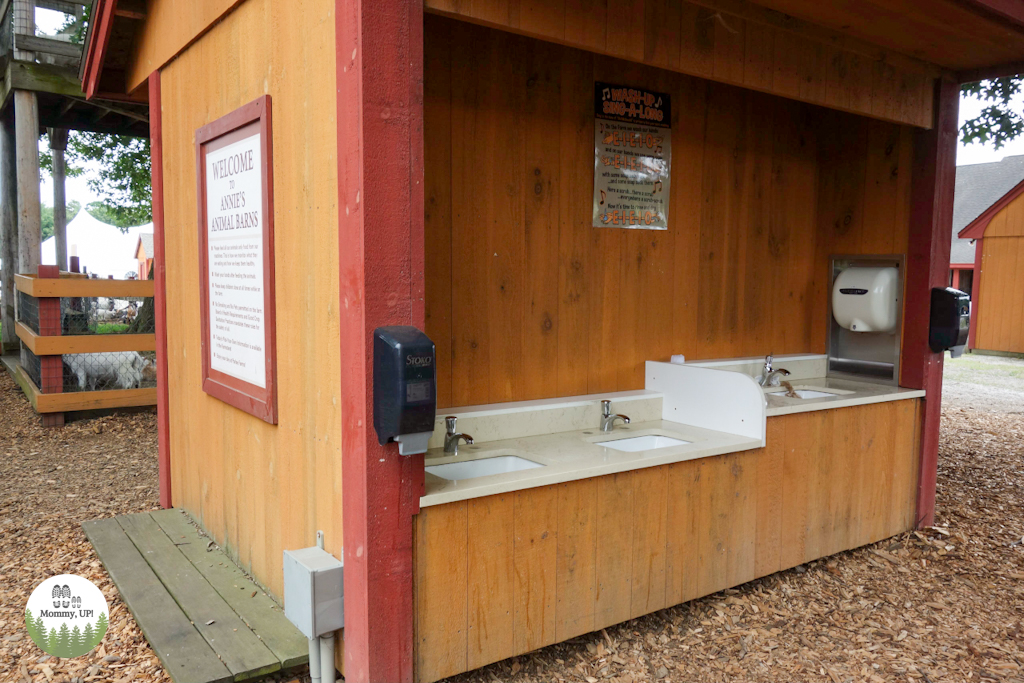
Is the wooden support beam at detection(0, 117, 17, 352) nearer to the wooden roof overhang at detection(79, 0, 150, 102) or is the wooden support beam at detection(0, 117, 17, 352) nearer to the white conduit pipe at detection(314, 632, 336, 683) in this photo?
the wooden roof overhang at detection(79, 0, 150, 102)

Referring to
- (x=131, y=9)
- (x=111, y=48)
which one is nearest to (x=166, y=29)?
(x=131, y=9)

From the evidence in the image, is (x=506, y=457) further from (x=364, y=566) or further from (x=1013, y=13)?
(x=1013, y=13)

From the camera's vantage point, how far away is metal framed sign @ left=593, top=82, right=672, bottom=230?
3941mm

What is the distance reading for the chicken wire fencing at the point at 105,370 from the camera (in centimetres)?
726

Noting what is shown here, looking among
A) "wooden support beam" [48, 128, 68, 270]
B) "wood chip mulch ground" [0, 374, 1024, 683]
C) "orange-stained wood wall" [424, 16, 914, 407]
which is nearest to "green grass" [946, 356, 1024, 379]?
"wood chip mulch ground" [0, 374, 1024, 683]

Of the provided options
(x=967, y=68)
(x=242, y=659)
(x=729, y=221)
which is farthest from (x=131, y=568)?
(x=967, y=68)

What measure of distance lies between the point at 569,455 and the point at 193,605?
1.63 metres

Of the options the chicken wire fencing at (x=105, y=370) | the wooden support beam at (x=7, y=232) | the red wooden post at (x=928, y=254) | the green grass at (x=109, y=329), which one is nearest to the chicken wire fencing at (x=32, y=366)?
the chicken wire fencing at (x=105, y=370)

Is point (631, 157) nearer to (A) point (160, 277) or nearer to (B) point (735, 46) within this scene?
(B) point (735, 46)

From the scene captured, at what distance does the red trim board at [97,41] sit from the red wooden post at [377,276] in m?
2.68

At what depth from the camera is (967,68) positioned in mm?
4324

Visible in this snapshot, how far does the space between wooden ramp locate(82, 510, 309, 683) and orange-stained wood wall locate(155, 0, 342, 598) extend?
0.12 meters

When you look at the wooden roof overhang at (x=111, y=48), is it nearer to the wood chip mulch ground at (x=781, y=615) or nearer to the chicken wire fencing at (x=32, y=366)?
the wood chip mulch ground at (x=781, y=615)

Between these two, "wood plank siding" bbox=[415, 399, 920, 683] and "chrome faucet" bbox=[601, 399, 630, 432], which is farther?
"chrome faucet" bbox=[601, 399, 630, 432]
